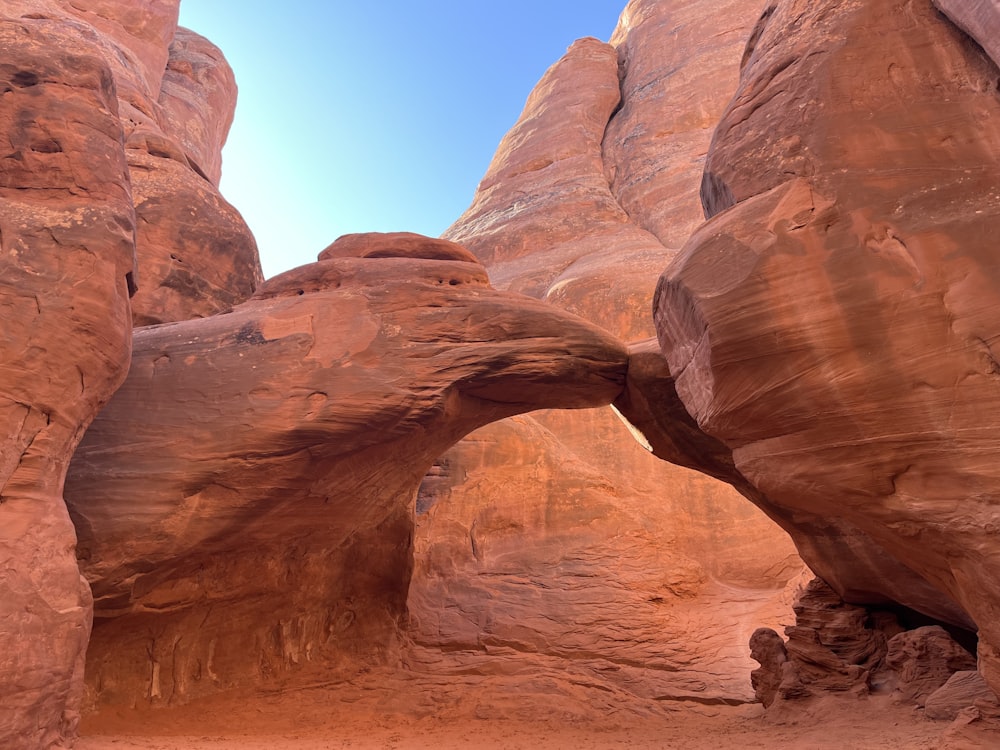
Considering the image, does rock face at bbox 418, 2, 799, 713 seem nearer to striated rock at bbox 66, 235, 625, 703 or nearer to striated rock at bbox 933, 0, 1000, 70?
striated rock at bbox 66, 235, 625, 703

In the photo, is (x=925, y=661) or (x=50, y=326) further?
(x=925, y=661)

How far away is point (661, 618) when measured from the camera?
1132cm

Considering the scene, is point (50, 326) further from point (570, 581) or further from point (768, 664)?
point (570, 581)

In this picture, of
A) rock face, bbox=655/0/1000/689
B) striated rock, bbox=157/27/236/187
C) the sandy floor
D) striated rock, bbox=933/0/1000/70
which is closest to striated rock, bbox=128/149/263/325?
the sandy floor

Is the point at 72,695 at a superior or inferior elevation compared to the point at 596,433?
inferior

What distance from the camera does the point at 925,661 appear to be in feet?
25.2

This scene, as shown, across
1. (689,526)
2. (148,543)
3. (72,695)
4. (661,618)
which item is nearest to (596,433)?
(689,526)

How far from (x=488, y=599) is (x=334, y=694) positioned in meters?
3.11

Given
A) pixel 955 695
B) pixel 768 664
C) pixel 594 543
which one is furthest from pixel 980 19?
pixel 594 543

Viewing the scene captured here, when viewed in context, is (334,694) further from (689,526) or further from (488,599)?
(689,526)

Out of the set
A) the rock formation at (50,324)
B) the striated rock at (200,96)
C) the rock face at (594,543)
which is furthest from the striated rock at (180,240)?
the striated rock at (200,96)

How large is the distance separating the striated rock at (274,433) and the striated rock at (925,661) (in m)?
4.12

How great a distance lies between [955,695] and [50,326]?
26.9 feet

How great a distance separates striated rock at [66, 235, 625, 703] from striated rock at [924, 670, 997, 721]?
4244 mm
